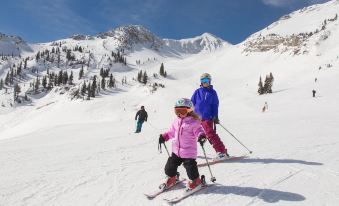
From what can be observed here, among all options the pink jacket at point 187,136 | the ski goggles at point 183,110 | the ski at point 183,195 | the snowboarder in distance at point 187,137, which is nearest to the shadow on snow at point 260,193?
the ski at point 183,195

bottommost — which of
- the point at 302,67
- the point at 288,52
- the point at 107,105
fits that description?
the point at 107,105

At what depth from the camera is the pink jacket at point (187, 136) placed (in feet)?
21.0

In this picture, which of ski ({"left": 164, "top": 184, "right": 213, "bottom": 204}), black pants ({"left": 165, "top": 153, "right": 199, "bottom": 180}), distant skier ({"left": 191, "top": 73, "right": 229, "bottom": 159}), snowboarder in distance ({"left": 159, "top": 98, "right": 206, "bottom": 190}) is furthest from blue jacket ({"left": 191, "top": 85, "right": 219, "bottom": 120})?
ski ({"left": 164, "top": 184, "right": 213, "bottom": 204})

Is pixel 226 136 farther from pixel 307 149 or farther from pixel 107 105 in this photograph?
pixel 107 105

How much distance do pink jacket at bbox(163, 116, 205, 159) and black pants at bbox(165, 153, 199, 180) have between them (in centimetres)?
11

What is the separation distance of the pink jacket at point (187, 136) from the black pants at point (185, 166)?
0.11 meters

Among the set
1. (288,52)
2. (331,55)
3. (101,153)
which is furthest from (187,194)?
(288,52)

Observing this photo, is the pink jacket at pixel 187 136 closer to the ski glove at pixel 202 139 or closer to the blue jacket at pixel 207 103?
the ski glove at pixel 202 139

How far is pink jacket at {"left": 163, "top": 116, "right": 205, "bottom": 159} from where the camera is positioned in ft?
21.0

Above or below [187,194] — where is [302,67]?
above

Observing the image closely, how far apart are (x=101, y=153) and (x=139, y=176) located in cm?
372

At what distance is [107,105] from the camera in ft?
315

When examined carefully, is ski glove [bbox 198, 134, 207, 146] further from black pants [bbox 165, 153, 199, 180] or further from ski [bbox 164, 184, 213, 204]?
ski [bbox 164, 184, 213, 204]

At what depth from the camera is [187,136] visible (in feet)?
21.2
